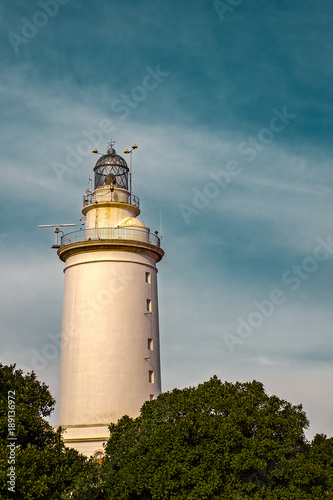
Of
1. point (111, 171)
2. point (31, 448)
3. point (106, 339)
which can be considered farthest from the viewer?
point (111, 171)

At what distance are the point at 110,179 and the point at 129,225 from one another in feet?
→ 12.3

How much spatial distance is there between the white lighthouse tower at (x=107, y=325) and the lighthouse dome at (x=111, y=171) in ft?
3.66

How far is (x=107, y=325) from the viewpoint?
35.4 m

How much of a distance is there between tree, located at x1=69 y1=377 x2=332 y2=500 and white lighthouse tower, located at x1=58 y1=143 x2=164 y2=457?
5802 millimetres

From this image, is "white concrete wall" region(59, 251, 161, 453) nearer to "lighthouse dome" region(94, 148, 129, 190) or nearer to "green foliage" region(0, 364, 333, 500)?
"lighthouse dome" region(94, 148, 129, 190)

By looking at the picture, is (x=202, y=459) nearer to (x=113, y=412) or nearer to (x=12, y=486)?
(x=12, y=486)

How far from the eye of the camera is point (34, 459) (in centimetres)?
2455

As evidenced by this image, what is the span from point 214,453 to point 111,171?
19838mm

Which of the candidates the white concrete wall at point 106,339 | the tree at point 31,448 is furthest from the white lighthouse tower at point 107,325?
the tree at point 31,448

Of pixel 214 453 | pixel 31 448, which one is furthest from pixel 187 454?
pixel 31 448

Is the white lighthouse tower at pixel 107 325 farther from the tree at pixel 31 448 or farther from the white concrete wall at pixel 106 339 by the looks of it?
the tree at pixel 31 448

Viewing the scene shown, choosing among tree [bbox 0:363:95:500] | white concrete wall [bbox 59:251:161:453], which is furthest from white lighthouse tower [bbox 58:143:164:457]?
tree [bbox 0:363:95:500]

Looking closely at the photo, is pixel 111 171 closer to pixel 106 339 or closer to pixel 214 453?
pixel 106 339

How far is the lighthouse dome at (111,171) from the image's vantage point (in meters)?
40.0
